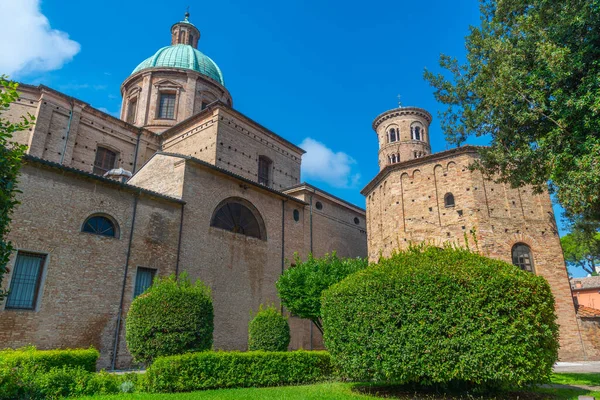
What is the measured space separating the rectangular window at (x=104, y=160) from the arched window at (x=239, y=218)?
902 cm

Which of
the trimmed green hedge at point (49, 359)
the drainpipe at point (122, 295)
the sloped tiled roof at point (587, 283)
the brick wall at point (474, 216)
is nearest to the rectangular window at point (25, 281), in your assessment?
the drainpipe at point (122, 295)

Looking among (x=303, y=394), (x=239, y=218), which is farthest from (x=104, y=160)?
(x=303, y=394)

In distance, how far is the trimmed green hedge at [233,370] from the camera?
8422mm

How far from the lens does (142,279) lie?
13867 mm

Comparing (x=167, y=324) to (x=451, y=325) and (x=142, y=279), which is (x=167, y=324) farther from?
(x=451, y=325)

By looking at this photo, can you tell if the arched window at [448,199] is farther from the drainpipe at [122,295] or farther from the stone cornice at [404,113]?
the stone cornice at [404,113]

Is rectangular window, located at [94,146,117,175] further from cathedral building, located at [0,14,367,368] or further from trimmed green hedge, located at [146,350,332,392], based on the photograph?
trimmed green hedge, located at [146,350,332,392]

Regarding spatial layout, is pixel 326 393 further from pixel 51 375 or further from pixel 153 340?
pixel 51 375

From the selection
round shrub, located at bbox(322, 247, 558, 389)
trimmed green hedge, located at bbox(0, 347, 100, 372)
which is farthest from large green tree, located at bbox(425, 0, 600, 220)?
trimmed green hedge, located at bbox(0, 347, 100, 372)

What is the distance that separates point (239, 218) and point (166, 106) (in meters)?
13.0

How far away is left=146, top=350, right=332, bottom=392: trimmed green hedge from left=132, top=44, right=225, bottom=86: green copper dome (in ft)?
74.7

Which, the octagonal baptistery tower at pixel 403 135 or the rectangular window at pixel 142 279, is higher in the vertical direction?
the octagonal baptistery tower at pixel 403 135

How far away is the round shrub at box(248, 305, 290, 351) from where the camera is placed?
12.4 metres

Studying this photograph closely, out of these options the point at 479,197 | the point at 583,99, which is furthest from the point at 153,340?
the point at 479,197
